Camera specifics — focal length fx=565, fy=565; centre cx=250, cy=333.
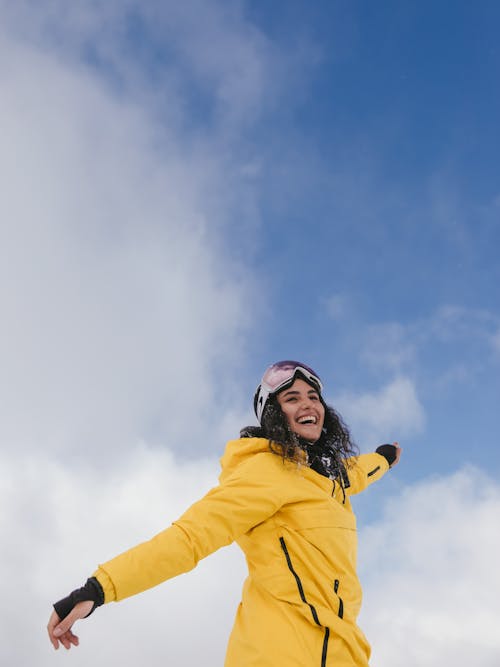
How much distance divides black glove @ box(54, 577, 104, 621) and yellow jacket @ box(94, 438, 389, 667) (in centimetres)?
9

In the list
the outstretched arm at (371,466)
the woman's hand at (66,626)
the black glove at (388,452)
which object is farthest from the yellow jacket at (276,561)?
the black glove at (388,452)

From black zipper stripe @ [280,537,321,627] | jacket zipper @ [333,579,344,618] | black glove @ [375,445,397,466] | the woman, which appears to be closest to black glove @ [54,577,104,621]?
the woman

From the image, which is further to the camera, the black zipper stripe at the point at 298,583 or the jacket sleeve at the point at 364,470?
the jacket sleeve at the point at 364,470

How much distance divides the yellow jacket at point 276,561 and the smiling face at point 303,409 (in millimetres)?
586

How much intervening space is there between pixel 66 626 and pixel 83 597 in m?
0.20

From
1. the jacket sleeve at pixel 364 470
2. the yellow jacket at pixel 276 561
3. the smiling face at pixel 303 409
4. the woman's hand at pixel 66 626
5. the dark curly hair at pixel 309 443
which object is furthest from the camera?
the jacket sleeve at pixel 364 470

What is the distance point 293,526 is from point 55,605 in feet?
6.17

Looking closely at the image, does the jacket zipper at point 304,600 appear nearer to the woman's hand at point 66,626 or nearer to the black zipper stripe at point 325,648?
the black zipper stripe at point 325,648

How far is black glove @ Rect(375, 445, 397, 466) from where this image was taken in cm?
712

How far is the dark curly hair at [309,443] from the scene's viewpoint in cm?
502

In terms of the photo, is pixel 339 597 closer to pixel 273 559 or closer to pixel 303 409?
pixel 273 559

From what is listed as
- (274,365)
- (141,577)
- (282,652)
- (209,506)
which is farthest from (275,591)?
(274,365)

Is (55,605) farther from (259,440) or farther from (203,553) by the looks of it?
(259,440)

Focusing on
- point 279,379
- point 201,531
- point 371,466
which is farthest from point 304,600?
point 371,466
